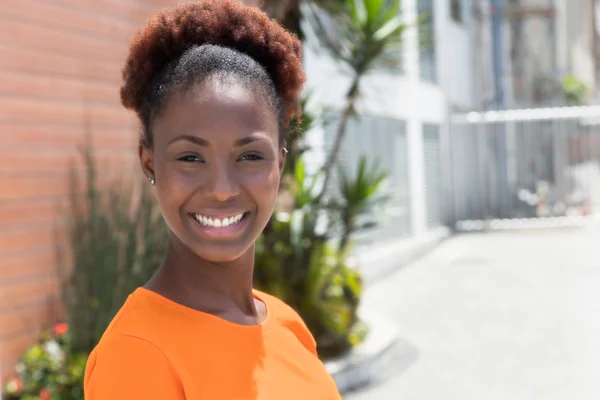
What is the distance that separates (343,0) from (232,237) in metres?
5.87

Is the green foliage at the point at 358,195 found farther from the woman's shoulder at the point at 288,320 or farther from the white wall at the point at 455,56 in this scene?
the white wall at the point at 455,56

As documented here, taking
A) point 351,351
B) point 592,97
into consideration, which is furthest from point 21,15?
point 592,97

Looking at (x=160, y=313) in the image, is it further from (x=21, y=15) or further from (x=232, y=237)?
(x=21, y=15)

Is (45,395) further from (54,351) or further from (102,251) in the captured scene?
(102,251)

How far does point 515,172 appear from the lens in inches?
840

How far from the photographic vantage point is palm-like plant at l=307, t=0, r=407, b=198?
6.76 m

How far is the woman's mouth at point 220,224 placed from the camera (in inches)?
53.0

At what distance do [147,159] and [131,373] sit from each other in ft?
1.35

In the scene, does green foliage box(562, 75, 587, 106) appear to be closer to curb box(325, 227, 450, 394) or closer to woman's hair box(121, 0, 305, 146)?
curb box(325, 227, 450, 394)

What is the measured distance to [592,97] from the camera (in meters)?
30.9

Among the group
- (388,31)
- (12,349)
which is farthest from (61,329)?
(388,31)

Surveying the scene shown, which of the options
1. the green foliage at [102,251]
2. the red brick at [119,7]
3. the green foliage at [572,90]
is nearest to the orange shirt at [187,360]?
the green foliage at [102,251]

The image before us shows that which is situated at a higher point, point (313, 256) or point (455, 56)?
point (455, 56)

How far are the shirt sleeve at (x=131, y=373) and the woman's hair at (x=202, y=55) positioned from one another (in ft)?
1.22
